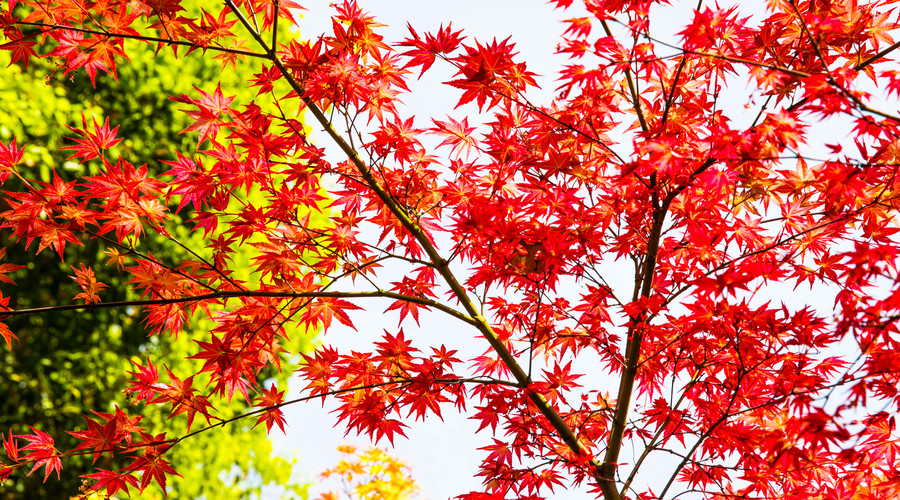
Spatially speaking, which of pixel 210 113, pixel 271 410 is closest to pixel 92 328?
pixel 271 410

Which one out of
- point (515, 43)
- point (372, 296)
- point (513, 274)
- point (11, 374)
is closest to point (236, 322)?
point (372, 296)

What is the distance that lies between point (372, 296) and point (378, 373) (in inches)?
10.2

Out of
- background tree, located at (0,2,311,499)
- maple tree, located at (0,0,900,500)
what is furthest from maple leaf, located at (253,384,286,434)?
background tree, located at (0,2,311,499)

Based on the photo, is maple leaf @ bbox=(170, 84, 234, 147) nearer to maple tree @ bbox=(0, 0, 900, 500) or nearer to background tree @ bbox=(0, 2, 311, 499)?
maple tree @ bbox=(0, 0, 900, 500)

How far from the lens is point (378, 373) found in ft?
6.40

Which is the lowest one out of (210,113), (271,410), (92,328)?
(271,410)

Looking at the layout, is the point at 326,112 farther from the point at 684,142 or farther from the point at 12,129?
the point at 12,129

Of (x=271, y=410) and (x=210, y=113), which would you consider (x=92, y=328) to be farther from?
(x=210, y=113)

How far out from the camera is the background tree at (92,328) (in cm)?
416

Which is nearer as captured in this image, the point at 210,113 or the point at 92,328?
the point at 210,113

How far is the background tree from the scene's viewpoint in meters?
4.16

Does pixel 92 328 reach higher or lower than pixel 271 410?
higher

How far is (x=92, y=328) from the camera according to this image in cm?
435

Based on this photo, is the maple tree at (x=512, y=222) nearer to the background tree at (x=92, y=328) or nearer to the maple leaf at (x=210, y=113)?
the maple leaf at (x=210, y=113)
